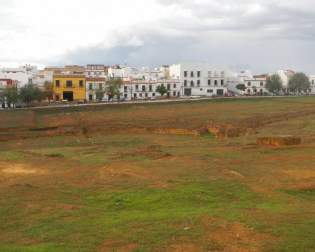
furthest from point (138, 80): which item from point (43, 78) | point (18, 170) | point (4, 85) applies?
point (18, 170)

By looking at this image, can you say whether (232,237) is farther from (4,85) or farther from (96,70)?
(96,70)

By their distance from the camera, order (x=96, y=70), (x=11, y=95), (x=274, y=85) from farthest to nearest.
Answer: (x=96, y=70) < (x=274, y=85) < (x=11, y=95)

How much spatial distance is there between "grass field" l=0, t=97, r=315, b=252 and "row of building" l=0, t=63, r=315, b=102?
76.3 metres

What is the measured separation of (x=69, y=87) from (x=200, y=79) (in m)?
41.9

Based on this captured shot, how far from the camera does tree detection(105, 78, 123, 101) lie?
114938 millimetres

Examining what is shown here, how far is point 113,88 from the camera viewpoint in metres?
115

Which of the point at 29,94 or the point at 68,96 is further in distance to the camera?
the point at 68,96

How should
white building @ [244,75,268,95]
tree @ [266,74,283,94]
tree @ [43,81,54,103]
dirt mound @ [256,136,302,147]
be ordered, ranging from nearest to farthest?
1. dirt mound @ [256,136,302,147]
2. tree @ [43,81,54,103]
3. tree @ [266,74,283,94]
4. white building @ [244,75,268,95]

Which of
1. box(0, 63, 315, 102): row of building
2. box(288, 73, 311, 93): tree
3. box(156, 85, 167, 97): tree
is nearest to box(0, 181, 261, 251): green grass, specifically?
box(0, 63, 315, 102): row of building

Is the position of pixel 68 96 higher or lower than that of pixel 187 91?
lower

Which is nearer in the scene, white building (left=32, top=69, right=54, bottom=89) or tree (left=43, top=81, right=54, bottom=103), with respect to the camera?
tree (left=43, top=81, right=54, bottom=103)

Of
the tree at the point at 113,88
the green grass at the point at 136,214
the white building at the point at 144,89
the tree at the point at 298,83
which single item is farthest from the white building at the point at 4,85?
the green grass at the point at 136,214

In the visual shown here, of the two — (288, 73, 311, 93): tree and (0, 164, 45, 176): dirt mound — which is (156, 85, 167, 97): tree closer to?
(288, 73, 311, 93): tree

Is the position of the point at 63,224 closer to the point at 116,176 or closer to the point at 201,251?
the point at 201,251
